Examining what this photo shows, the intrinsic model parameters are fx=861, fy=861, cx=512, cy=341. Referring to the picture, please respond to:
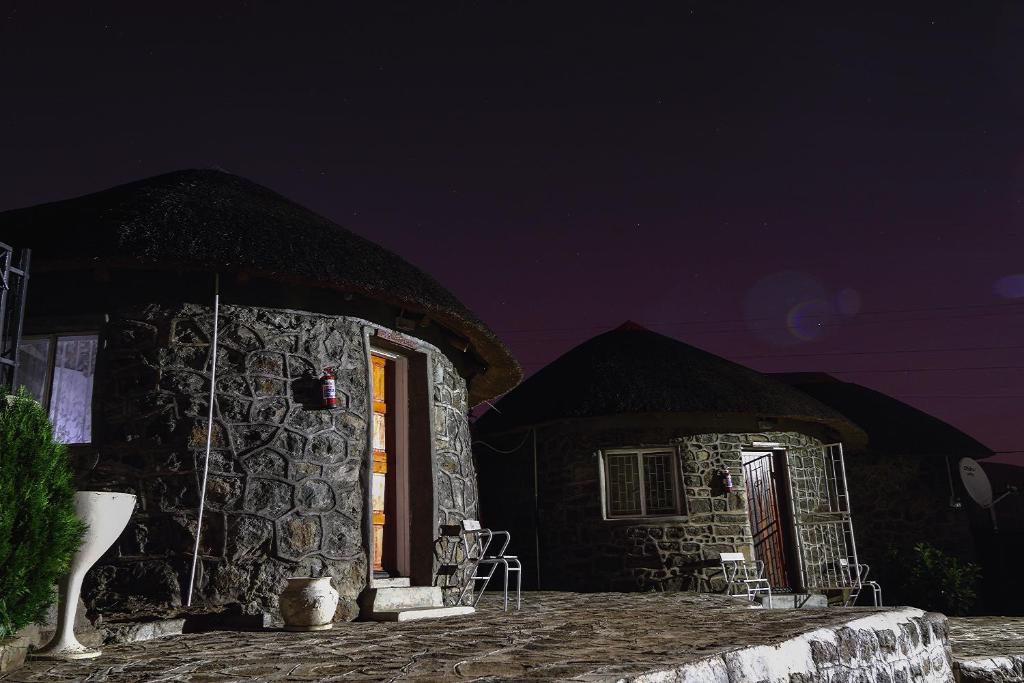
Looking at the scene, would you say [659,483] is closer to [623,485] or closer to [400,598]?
[623,485]

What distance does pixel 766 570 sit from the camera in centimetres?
1384

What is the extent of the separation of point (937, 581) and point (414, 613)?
1178cm

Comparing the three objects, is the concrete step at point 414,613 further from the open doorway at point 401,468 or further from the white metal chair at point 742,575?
the white metal chair at point 742,575

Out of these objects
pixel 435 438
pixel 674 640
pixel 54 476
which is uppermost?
pixel 435 438

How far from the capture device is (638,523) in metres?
13.0

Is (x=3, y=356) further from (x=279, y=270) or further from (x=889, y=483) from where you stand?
(x=889, y=483)

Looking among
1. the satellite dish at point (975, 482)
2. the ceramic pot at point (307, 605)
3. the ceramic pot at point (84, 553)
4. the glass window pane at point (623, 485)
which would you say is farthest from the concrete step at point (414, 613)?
the satellite dish at point (975, 482)

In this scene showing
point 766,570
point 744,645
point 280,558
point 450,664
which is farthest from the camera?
point 766,570

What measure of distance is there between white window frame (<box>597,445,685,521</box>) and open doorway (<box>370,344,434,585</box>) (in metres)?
5.54

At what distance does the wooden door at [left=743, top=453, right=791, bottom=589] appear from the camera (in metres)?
13.9

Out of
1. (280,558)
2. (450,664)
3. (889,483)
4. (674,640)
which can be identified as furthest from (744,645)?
(889,483)

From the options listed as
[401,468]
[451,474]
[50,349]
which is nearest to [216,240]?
[50,349]

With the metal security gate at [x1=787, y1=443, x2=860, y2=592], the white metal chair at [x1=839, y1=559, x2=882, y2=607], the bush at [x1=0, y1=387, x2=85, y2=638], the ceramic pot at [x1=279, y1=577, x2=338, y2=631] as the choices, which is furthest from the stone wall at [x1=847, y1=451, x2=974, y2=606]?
the bush at [x1=0, y1=387, x2=85, y2=638]

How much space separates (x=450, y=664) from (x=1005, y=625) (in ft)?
36.7
